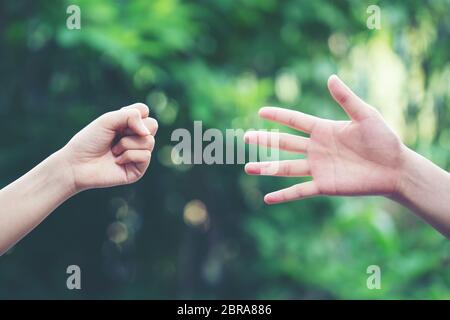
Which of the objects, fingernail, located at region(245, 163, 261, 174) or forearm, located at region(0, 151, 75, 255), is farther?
fingernail, located at region(245, 163, 261, 174)

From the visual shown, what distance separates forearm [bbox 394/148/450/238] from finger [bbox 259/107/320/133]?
0.25m

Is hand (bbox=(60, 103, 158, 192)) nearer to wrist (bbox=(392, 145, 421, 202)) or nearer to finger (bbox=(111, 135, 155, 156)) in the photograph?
finger (bbox=(111, 135, 155, 156))

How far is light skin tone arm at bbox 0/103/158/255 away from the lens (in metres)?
1.53

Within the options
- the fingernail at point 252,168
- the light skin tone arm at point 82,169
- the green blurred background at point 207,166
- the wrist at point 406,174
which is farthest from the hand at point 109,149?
the green blurred background at point 207,166

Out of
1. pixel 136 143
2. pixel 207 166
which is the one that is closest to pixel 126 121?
pixel 136 143

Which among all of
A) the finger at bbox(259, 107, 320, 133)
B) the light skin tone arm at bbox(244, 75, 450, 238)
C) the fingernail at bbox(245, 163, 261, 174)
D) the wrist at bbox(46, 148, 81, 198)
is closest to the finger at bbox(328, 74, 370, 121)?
the light skin tone arm at bbox(244, 75, 450, 238)

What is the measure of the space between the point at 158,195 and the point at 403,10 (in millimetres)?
1634

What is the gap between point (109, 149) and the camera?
1637 mm

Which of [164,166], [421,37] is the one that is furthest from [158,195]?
[421,37]

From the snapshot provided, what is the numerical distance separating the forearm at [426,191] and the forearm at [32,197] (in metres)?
0.81

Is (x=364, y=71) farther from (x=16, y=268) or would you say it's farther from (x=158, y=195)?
(x=16, y=268)

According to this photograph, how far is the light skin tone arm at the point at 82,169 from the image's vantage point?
153 cm

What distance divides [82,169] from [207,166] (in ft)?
5.70

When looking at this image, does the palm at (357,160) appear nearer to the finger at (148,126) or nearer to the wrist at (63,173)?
the finger at (148,126)
